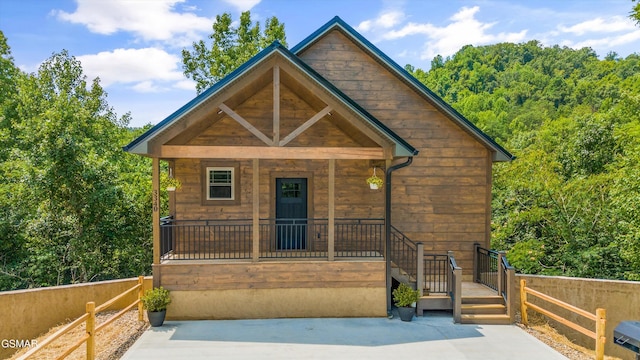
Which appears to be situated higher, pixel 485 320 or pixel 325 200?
pixel 325 200

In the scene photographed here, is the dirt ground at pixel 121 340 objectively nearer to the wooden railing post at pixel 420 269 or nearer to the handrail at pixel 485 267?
the handrail at pixel 485 267

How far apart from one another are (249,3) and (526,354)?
25471 mm

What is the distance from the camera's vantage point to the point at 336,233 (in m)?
9.99

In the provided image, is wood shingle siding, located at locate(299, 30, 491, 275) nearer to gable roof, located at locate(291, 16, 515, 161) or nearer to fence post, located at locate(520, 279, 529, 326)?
gable roof, located at locate(291, 16, 515, 161)

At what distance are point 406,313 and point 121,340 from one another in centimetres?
579

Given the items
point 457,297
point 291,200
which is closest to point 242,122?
point 291,200

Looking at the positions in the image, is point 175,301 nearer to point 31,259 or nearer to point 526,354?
point 526,354

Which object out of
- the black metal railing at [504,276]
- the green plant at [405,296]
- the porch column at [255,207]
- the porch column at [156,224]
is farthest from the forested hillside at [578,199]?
the porch column at [156,224]

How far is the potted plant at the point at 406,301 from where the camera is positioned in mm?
8125

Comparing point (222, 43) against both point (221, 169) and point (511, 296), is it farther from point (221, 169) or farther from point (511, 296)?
point (511, 296)

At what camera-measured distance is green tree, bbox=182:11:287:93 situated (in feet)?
83.9

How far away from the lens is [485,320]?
8.16 metres

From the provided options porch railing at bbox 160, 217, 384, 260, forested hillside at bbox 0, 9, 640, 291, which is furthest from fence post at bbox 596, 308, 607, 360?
forested hillside at bbox 0, 9, 640, 291
